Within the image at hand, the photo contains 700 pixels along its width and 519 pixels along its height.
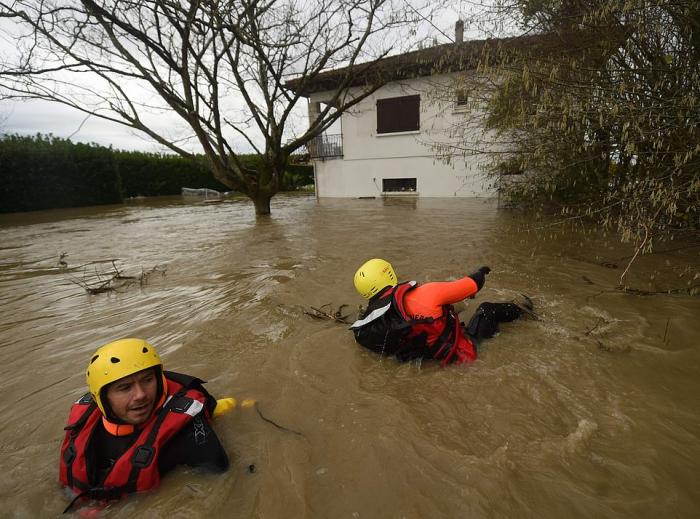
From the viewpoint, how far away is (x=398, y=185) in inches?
695

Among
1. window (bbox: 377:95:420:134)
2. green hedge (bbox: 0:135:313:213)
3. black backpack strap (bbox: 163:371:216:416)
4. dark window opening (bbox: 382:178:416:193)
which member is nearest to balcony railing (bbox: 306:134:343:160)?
window (bbox: 377:95:420:134)

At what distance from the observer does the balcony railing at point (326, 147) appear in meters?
18.4

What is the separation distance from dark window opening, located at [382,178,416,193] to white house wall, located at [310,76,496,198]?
Result: 21 centimetres

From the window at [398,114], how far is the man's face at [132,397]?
16.5 metres

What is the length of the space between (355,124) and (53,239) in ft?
42.3

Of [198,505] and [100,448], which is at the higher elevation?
[100,448]

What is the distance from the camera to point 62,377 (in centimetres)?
300

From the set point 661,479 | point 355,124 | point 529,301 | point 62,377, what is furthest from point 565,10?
point 355,124

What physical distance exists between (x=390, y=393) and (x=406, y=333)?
19.7 inches

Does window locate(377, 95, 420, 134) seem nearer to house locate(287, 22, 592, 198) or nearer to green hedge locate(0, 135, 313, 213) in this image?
house locate(287, 22, 592, 198)

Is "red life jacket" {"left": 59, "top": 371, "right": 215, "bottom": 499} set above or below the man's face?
below

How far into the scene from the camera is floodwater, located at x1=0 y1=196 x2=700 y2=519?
1817 mm

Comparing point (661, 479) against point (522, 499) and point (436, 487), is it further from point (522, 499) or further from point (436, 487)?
point (436, 487)

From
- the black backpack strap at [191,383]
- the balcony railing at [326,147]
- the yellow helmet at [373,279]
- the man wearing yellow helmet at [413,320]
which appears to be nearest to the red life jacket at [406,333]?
the man wearing yellow helmet at [413,320]
